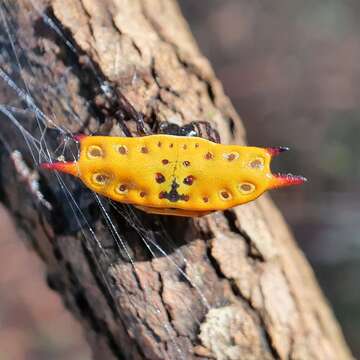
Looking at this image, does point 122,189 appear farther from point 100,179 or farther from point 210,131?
point 210,131

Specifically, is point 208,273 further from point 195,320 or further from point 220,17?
point 220,17

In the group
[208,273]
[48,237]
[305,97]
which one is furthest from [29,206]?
[305,97]

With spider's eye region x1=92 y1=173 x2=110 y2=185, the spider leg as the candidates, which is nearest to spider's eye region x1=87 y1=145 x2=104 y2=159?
spider's eye region x1=92 y1=173 x2=110 y2=185

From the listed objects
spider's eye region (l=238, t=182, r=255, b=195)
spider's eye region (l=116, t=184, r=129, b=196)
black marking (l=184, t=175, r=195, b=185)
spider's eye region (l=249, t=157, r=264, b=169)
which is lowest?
spider's eye region (l=116, t=184, r=129, b=196)

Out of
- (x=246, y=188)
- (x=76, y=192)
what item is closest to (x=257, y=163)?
(x=246, y=188)

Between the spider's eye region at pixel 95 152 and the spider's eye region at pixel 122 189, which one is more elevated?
the spider's eye region at pixel 95 152

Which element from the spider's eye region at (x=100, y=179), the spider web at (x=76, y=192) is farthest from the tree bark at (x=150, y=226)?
the spider's eye region at (x=100, y=179)

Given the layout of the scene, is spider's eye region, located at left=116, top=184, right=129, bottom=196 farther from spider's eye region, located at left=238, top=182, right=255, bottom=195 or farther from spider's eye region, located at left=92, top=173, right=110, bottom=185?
spider's eye region, located at left=238, top=182, right=255, bottom=195

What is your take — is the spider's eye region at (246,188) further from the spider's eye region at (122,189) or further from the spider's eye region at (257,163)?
the spider's eye region at (122,189)
